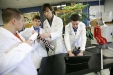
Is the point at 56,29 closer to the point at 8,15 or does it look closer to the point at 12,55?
the point at 8,15

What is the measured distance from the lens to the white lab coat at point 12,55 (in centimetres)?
59

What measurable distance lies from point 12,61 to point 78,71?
603 mm

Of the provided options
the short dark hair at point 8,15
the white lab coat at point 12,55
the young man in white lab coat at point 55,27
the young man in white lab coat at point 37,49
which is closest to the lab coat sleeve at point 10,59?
the white lab coat at point 12,55

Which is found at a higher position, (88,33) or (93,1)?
(93,1)

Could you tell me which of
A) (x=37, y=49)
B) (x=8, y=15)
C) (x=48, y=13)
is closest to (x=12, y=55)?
(x=8, y=15)

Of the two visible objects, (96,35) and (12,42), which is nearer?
(12,42)

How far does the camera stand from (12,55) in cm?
61

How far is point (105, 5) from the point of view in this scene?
5832 millimetres

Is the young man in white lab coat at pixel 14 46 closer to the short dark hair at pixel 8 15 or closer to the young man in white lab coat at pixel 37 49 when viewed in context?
the short dark hair at pixel 8 15

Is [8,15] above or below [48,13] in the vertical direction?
below

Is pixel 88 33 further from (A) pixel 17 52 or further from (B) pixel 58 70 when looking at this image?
(A) pixel 17 52

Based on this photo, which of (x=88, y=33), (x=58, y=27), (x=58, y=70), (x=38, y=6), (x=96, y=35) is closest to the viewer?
(x=58, y=70)

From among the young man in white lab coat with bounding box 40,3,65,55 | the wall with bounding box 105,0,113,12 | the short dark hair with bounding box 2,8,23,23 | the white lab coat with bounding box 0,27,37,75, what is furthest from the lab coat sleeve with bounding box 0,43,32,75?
the wall with bounding box 105,0,113,12

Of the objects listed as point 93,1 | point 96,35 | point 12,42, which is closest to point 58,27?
point 96,35
